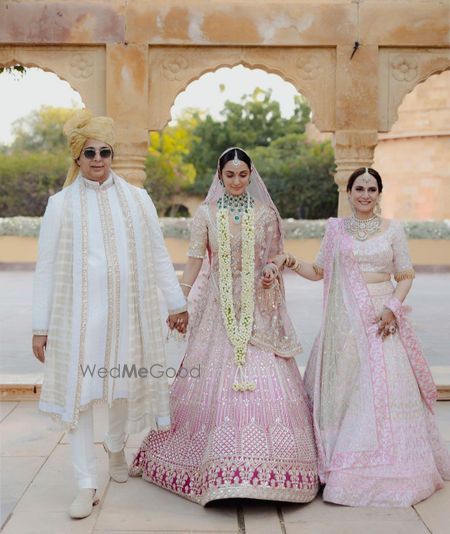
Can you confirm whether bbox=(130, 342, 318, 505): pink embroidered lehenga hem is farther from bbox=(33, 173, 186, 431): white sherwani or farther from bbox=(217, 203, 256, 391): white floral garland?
bbox=(33, 173, 186, 431): white sherwani

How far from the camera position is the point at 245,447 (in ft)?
11.4

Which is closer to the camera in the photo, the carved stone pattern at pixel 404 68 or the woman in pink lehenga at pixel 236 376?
the woman in pink lehenga at pixel 236 376

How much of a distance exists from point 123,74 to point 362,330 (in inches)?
143

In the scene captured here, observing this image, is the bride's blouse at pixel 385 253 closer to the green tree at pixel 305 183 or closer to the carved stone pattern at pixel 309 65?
the carved stone pattern at pixel 309 65

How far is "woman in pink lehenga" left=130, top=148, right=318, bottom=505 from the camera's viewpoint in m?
3.47

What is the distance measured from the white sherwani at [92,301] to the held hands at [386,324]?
1.10 m

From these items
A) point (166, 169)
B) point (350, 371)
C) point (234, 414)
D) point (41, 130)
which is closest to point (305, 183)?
point (166, 169)

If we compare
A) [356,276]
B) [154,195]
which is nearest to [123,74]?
[356,276]

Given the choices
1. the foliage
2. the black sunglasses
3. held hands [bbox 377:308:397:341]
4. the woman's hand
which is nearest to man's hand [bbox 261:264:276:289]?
the woman's hand

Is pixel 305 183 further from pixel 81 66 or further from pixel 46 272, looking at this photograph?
pixel 46 272

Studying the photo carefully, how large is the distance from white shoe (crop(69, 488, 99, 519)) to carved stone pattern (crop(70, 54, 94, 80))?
4.13 metres

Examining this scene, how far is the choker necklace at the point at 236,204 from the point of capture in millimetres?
3889

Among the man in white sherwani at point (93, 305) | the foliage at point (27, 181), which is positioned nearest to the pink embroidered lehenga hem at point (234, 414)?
the man in white sherwani at point (93, 305)

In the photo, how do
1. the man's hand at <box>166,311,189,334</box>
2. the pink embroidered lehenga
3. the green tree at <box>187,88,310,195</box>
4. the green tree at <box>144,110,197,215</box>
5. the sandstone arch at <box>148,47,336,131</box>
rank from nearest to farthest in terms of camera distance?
the pink embroidered lehenga, the man's hand at <box>166,311,189,334</box>, the sandstone arch at <box>148,47,336,131</box>, the green tree at <box>144,110,197,215</box>, the green tree at <box>187,88,310,195</box>
